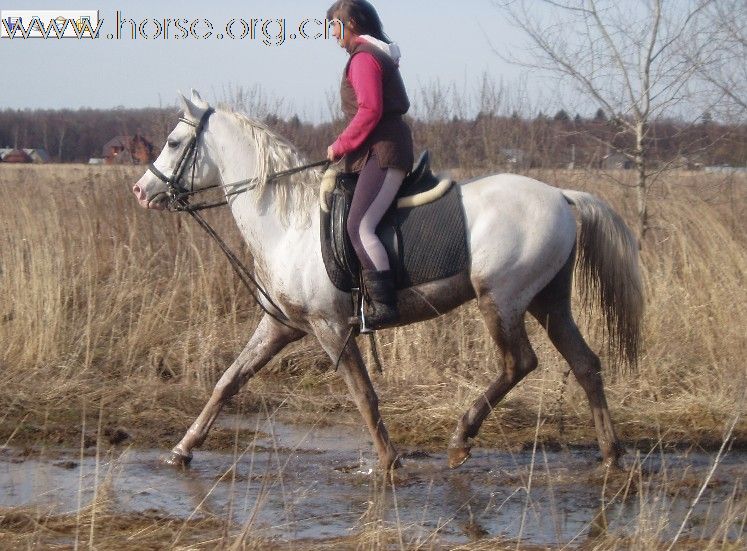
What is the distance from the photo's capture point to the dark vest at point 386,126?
584cm

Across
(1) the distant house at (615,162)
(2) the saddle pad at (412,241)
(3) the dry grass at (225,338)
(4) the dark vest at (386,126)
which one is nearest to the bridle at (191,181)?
(4) the dark vest at (386,126)

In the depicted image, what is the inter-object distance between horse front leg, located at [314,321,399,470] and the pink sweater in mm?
1092

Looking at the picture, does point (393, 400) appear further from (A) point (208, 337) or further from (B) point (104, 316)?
(B) point (104, 316)

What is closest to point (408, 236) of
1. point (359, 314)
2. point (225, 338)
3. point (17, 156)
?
point (359, 314)

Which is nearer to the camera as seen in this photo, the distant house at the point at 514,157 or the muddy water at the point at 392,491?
the muddy water at the point at 392,491

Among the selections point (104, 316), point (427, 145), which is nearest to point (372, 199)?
point (104, 316)

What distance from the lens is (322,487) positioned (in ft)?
18.9

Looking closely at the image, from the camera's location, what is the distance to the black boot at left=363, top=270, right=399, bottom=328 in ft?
19.1

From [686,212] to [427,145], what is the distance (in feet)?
8.95

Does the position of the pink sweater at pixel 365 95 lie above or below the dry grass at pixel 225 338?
above

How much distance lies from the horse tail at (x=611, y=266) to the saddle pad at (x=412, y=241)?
78 cm

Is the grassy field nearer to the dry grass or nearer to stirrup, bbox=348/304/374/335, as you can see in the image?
the dry grass

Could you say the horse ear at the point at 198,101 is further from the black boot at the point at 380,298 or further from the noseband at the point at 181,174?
the black boot at the point at 380,298

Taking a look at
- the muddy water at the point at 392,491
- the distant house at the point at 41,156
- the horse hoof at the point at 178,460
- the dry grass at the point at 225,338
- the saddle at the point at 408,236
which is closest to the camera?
the muddy water at the point at 392,491
